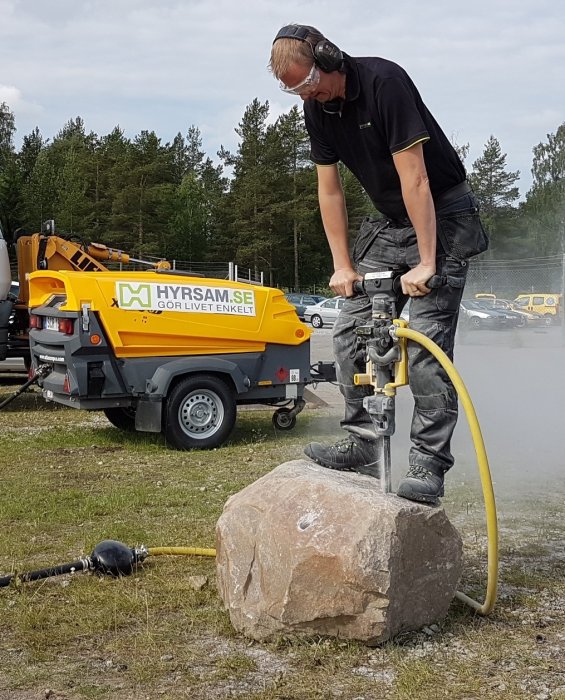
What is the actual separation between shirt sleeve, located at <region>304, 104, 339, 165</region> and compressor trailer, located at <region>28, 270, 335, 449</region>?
162 inches

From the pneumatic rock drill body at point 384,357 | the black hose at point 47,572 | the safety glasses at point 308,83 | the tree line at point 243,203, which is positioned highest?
the tree line at point 243,203

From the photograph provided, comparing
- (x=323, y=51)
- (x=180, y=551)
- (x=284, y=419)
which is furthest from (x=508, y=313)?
(x=323, y=51)

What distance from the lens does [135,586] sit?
162 inches

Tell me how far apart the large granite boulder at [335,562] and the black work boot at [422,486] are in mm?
76

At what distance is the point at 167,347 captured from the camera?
26.6 ft

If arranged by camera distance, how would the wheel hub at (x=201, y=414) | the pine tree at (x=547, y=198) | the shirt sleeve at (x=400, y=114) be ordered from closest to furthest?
the shirt sleeve at (x=400, y=114) → the wheel hub at (x=201, y=414) → the pine tree at (x=547, y=198)

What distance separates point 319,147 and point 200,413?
4.62 meters

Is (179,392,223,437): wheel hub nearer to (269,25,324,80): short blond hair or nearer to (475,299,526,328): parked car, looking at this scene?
(269,25,324,80): short blond hair

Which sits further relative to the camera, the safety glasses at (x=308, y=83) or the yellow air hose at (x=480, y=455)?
the safety glasses at (x=308, y=83)

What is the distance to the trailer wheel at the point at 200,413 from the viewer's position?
26.5ft

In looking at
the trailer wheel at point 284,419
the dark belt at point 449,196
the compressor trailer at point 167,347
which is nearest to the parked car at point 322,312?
the trailer wheel at point 284,419

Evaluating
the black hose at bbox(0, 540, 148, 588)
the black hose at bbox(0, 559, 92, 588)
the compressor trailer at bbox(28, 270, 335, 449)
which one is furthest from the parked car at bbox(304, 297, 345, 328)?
the black hose at bbox(0, 559, 92, 588)

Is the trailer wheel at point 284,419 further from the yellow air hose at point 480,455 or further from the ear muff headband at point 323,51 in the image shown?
the ear muff headband at point 323,51

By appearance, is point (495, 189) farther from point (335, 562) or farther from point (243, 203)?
point (335, 562)
